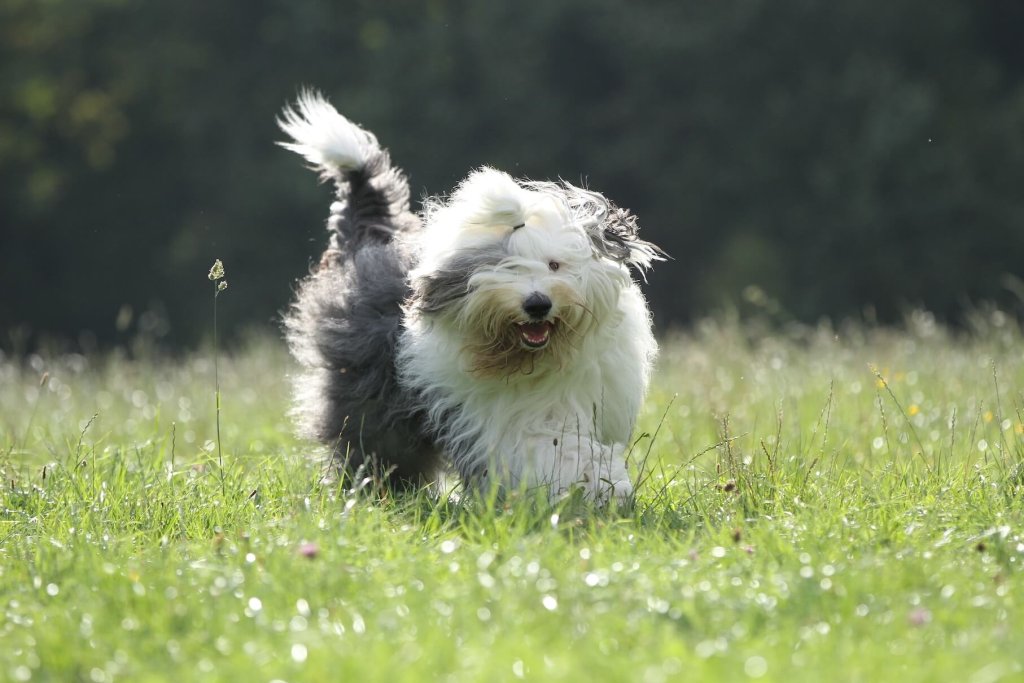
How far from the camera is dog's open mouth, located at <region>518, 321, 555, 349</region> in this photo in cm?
521

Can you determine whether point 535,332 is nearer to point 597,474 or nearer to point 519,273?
point 519,273

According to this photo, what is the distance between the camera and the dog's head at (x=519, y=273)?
204 inches

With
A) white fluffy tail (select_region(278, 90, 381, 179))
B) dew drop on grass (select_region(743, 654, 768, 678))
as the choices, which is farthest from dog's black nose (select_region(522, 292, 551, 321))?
dew drop on grass (select_region(743, 654, 768, 678))

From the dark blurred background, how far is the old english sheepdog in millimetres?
17219

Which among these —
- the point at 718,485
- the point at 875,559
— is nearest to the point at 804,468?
the point at 718,485

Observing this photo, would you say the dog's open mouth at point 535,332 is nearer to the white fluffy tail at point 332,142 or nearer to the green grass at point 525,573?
the green grass at point 525,573

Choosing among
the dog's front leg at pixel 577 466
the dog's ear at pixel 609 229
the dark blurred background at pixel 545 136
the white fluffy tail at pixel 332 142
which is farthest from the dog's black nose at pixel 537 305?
the dark blurred background at pixel 545 136

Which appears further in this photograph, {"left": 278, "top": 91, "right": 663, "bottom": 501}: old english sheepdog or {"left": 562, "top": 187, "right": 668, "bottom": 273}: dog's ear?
{"left": 562, "top": 187, "right": 668, "bottom": 273}: dog's ear

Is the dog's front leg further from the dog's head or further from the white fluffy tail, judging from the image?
the white fluffy tail

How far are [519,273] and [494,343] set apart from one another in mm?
286

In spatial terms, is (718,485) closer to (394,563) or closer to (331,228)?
(394,563)

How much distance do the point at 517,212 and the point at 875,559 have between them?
199cm

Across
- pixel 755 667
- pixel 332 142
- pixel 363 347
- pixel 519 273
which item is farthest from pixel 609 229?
pixel 755 667

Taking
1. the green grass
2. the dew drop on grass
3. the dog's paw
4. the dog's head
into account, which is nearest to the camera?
the dew drop on grass
